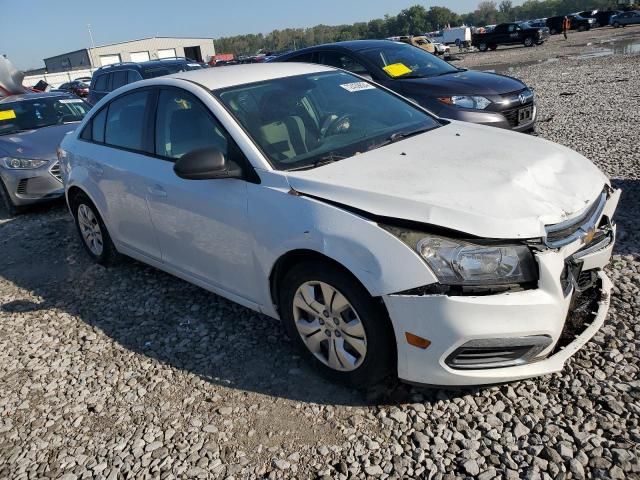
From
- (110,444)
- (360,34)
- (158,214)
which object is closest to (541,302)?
(110,444)

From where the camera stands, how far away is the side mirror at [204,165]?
3.02 metres

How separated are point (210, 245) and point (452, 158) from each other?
5.21ft

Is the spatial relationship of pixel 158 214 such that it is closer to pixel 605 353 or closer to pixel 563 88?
pixel 605 353

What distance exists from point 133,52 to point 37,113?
80.2 m

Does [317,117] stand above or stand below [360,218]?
above

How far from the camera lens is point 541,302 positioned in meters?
2.39

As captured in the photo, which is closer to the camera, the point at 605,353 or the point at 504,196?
the point at 504,196

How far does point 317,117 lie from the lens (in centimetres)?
354

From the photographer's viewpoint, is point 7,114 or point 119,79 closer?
point 7,114

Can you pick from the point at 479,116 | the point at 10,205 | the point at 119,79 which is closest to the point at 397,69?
the point at 479,116

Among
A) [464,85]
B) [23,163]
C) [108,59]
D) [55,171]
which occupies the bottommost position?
[55,171]

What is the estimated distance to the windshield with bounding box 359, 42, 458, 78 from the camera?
7.31 m

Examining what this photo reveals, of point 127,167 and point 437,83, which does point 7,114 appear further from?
point 437,83

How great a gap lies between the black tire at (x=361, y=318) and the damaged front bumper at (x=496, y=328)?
78 millimetres
